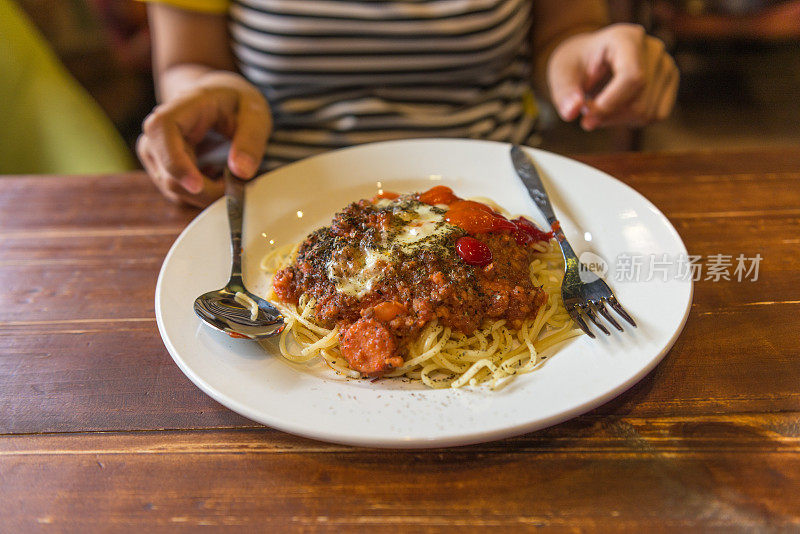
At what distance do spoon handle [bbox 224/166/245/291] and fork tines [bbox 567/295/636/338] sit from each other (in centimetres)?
94

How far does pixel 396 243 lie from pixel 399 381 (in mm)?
420

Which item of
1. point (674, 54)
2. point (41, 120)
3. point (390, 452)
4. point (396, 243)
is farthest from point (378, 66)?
point (674, 54)

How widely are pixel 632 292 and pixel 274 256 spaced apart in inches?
43.1

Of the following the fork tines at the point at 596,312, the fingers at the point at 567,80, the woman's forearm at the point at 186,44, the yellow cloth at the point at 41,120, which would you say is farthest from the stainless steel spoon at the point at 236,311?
the yellow cloth at the point at 41,120

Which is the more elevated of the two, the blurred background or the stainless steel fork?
the stainless steel fork

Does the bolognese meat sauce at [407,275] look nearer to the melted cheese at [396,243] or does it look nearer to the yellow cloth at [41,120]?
the melted cheese at [396,243]

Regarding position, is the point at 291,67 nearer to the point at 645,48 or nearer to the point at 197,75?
the point at 197,75

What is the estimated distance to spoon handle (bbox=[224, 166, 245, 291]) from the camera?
171 centimetres

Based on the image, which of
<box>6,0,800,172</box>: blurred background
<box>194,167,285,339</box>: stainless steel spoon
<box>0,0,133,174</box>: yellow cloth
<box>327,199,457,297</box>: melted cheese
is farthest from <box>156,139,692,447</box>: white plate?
<box>6,0,800,172</box>: blurred background

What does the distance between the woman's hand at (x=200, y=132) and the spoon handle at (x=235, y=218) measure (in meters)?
0.04

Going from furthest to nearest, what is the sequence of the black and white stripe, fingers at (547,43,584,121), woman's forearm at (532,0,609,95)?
1. woman's forearm at (532,0,609,95)
2. the black and white stripe
3. fingers at (547,43,584,121)

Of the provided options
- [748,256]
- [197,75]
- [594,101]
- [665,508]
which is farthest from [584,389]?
[197,75]

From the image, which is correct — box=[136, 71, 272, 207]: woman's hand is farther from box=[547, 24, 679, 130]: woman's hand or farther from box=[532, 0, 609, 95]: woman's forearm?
box=[532, 0, 609, 95]: woman's forearm

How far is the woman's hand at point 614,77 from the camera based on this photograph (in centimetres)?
218
